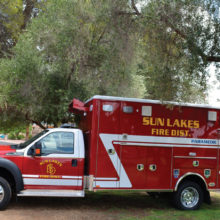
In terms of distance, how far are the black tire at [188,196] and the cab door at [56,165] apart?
2.55 meters

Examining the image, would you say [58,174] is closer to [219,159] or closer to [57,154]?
[57,154]

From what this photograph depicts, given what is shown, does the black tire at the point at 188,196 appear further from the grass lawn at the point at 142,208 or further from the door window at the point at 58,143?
the door window at the point at 58,143

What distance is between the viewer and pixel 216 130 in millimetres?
8016

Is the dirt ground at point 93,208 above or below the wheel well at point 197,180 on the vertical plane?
below

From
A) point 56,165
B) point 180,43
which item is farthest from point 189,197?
point 180,43

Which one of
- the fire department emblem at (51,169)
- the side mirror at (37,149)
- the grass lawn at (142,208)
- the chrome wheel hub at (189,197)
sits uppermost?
the side mirror at (37,149)

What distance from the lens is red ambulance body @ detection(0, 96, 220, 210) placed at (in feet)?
22.5

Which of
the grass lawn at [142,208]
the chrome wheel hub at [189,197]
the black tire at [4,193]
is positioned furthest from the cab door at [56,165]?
the chrome wheel hub at [189,197]

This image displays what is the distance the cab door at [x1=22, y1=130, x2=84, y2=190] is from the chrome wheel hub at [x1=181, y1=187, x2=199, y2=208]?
2.71 m

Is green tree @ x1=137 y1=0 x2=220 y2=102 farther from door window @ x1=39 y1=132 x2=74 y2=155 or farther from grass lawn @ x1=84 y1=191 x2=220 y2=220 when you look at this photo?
grass lawn @ x1=84 y1=191 x2=220 y2=220

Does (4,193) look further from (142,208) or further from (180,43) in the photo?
(180,43)

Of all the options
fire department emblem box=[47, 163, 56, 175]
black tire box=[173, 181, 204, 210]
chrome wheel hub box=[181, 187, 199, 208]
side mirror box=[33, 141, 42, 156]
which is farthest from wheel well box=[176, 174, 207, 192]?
side mirror box=[33, 141, 42, 156]

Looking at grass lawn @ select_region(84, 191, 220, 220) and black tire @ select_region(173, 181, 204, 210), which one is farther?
black tire @ select_region(173, 181, 204, 210)

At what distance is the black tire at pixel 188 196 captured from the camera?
25.2 ft
